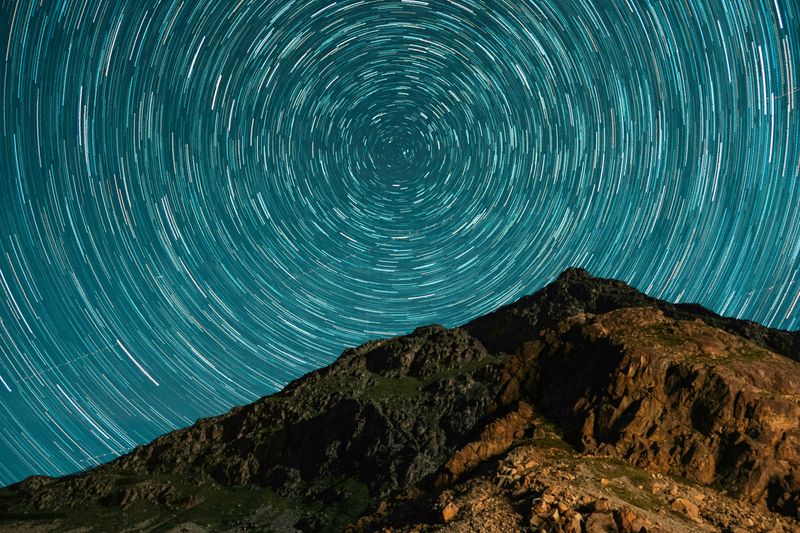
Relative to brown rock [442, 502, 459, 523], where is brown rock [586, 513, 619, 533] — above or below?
below

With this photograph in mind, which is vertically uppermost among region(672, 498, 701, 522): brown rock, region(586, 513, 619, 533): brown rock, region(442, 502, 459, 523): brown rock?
region(442, 502, 459, 523): brown rock

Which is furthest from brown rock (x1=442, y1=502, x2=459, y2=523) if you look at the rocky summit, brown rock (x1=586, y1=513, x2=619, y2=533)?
brown rock (x1=586, y1=513, x2=619, y2=533)

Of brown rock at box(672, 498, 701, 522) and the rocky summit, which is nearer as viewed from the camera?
the rocky summit

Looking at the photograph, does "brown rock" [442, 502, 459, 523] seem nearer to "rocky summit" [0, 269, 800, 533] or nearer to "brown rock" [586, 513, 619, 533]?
"rocky summit" [0, 269, 800, 533]

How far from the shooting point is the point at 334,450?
86.2 m

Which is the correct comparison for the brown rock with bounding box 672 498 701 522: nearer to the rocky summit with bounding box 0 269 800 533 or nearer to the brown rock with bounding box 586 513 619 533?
the rocky summit with bounding box 0 269 800 533

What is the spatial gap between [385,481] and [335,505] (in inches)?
313

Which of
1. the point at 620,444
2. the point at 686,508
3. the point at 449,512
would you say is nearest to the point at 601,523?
the point at 449,512

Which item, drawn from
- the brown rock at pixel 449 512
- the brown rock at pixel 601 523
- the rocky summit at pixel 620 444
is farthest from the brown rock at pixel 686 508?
the brown rock at pixel 449 512

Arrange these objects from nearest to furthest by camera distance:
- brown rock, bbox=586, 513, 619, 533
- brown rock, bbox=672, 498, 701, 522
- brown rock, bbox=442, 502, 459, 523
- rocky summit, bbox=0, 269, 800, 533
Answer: brown rock, bbox=586, 513, 619, 533, brown rock, bbox=442, 502, 459, 523, rocky summit, bbox=0, 269, 800, 533, brown rock, bbox=672, 498, 701, 522

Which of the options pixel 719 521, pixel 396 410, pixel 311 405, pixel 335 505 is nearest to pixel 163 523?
pixel 335 505

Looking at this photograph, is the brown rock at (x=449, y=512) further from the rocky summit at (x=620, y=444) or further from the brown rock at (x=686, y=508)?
the brown rock at (x=686, y=508)

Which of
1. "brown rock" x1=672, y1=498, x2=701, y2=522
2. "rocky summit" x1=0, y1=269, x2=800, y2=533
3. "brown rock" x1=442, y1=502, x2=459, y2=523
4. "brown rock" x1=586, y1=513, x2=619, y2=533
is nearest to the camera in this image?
"brown rock" x1=586, y1=513, x2=619, y2=533

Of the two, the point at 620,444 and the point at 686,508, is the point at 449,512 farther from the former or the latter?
the point at 620,444
